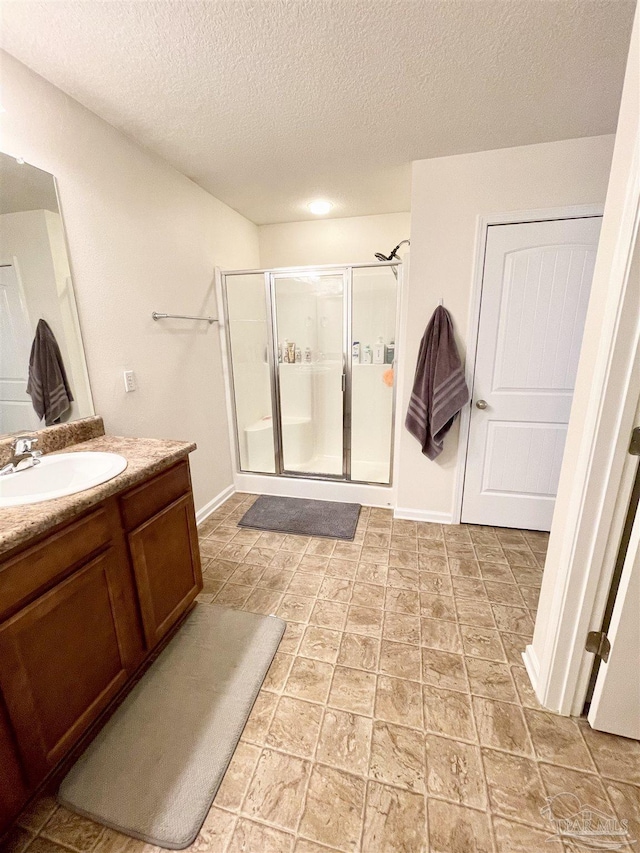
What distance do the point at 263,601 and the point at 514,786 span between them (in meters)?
1.19

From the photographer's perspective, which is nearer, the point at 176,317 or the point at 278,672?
the point at 278,672

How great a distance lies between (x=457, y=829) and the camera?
96 centimetres

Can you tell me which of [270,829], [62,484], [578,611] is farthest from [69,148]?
[578,611]

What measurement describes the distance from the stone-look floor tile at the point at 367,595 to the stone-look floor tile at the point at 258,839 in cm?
91

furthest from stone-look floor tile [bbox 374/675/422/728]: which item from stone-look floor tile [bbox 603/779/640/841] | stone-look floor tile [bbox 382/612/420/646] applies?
stone-look floor tile [bbox 603/779/640/841]

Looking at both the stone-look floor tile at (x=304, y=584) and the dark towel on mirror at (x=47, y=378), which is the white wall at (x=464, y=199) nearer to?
the stone-look floor tile at (x=304, y=584)

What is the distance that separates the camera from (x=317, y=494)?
9.62 feet

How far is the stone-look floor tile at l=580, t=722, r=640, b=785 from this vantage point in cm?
108

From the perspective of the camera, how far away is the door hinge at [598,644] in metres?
1.16

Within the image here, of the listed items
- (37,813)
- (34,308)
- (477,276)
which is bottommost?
(37,813)

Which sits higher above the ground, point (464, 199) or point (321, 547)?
point (464, 199)

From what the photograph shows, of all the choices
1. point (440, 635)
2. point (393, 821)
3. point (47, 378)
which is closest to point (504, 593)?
point (440, 635)

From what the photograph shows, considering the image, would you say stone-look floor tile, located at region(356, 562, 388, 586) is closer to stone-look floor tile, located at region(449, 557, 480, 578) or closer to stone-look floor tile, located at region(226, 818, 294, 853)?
stone-look floor tile, located at region(449, 557, 480, 578)

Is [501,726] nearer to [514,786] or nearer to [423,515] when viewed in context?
[514,786]
